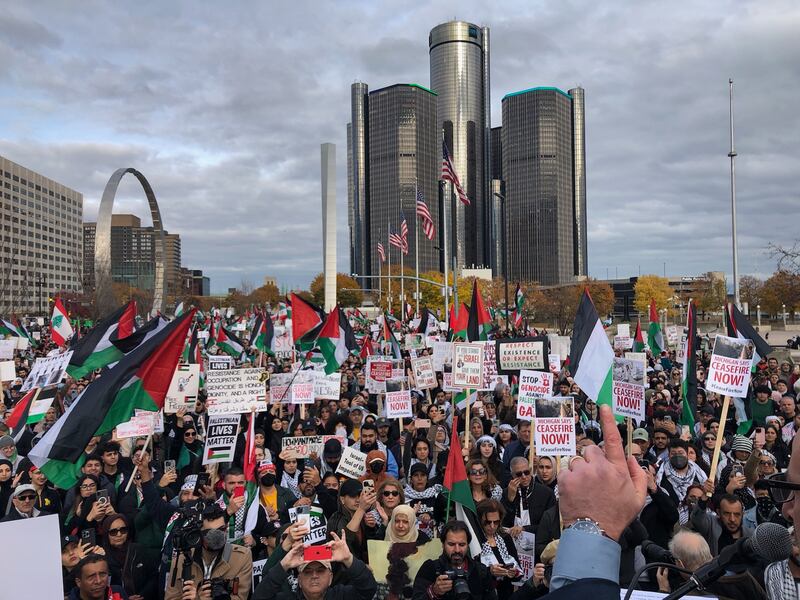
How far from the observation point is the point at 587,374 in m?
8.05

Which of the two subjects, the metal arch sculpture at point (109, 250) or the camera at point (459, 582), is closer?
the camera at point (459, 582)

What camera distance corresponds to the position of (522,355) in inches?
439

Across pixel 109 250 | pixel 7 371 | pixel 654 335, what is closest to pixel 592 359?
pixel 7 371

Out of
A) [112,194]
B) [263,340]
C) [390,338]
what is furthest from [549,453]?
[112,194]

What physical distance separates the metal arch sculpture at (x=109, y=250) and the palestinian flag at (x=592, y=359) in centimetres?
4391

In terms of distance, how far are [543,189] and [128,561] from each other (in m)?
161

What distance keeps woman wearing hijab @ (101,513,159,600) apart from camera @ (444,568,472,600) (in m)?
2.54

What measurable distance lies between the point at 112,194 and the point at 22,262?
277 ft

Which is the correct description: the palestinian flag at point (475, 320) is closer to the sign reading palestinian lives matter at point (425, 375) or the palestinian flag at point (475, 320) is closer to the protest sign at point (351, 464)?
the sign reading palestinian lives matter at point (425, 375)

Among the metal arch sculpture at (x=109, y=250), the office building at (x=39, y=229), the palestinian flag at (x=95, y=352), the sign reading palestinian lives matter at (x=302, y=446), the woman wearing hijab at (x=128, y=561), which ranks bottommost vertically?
the woman wearing hijab at (x=128, y=561)

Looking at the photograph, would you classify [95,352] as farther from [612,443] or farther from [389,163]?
[389,163]

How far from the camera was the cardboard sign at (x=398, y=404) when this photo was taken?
10.8 meters

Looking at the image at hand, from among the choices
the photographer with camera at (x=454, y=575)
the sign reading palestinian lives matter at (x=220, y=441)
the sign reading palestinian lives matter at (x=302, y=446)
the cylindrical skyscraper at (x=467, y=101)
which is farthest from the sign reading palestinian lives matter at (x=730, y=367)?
the cylindrical skyscraper at (x=467, y=101)

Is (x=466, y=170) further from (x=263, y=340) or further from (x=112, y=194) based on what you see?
(x=263, y=340)
